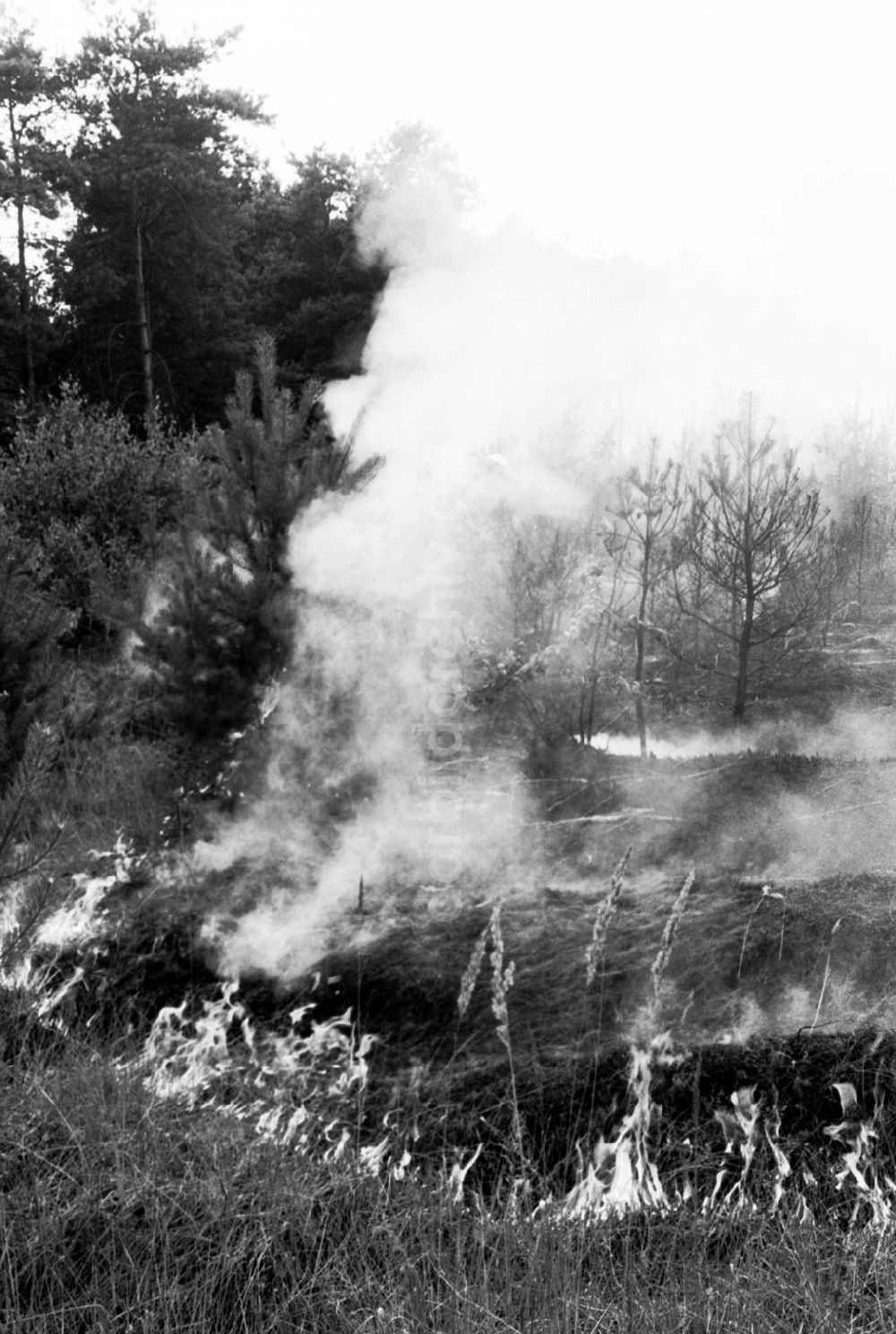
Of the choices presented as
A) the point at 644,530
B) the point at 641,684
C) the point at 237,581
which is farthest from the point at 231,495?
the point at 644,530

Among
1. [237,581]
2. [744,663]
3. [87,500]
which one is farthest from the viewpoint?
[87,500]

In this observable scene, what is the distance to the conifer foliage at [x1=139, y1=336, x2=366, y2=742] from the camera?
20.8 ft

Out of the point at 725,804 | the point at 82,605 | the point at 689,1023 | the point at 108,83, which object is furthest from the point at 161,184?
the point at 689,1023

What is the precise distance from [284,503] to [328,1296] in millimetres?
4385

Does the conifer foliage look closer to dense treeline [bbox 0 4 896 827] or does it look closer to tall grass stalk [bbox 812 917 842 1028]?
dense treeline [bbox 0 4 896 827]

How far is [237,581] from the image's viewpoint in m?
6.36

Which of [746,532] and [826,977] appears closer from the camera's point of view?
[826,977]

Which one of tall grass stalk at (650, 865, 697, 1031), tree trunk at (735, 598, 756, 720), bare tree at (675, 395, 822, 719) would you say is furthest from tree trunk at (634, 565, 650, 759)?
tall grass stalk at (650, 865, 697, 1031)

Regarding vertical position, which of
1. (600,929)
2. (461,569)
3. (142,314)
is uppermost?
(142,314)

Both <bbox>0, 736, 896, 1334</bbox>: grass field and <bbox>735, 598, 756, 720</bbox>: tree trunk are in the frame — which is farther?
<bbox>735, 598, 756, 720</bbox>: tree trunk

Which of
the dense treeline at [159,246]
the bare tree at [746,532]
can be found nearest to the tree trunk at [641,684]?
the bare tree at [746,532]

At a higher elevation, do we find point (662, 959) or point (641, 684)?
point (662, 959)

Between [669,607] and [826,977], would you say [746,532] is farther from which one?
[826,977]

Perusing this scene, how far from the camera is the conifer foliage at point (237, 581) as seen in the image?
20.8ft
